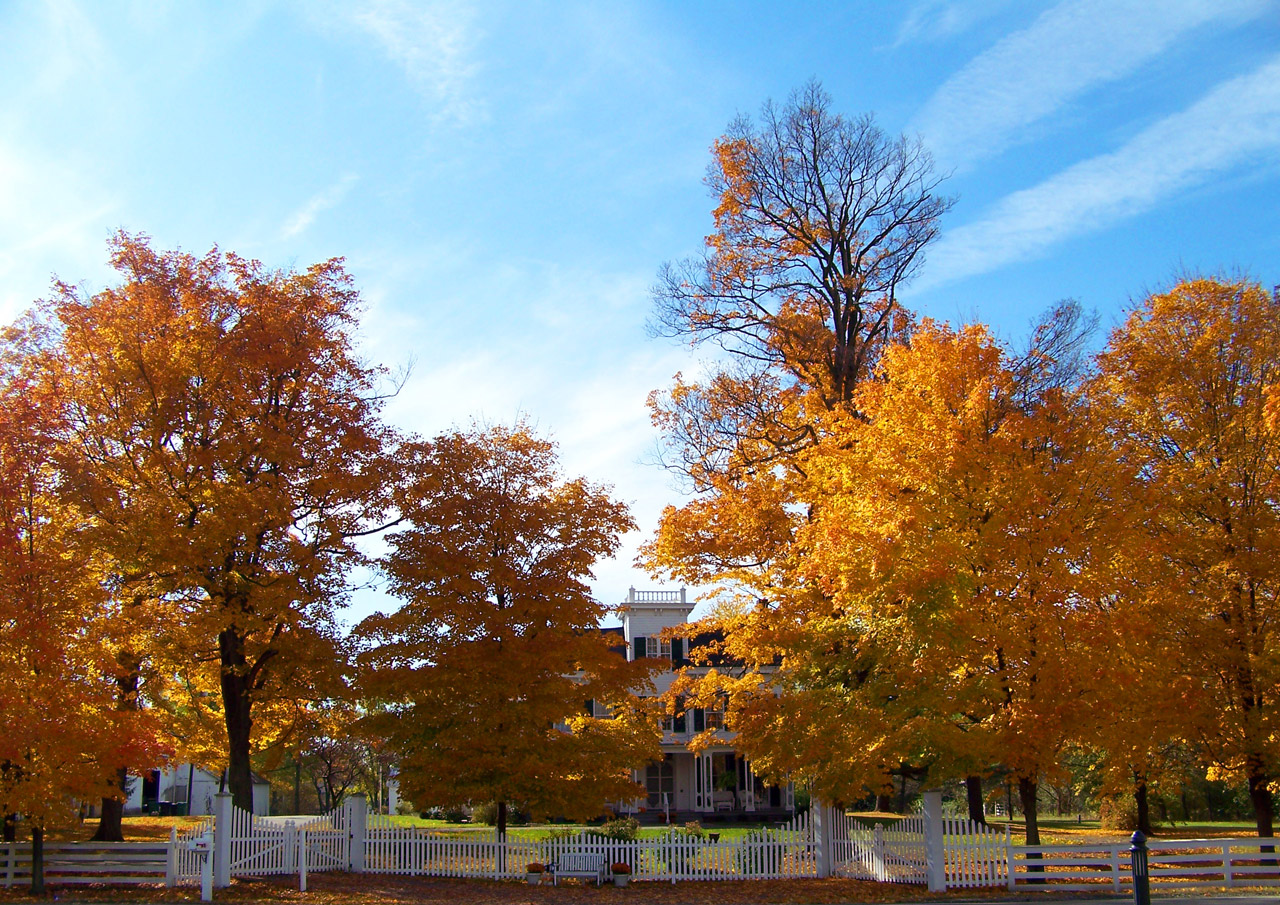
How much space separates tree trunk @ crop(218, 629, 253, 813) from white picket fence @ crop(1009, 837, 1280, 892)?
17081 millimetres

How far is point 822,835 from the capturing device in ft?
68.5

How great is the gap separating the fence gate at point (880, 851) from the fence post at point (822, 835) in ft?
0.29

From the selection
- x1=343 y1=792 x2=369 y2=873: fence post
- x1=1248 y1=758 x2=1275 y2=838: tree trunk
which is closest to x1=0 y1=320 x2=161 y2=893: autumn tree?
x1=343 y1=792 x2=369 y2=873: fence post

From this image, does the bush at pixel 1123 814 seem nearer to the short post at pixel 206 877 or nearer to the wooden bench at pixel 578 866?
the wooden bench at pixel 578 866

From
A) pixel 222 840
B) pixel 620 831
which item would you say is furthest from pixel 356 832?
pixel 620 831

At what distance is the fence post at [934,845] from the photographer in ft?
60.4

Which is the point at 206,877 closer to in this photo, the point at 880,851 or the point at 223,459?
the point at 223,459

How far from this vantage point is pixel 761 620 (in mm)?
22156

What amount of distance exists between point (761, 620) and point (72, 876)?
15.4 metres

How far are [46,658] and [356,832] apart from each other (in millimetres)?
7732

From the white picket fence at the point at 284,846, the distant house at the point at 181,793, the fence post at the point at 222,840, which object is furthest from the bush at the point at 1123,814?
the distant house at the point at 181,793

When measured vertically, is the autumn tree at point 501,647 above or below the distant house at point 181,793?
above

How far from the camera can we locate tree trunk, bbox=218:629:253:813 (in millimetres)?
22938

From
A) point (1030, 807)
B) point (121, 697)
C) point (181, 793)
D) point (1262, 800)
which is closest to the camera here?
point (1030, 807)
